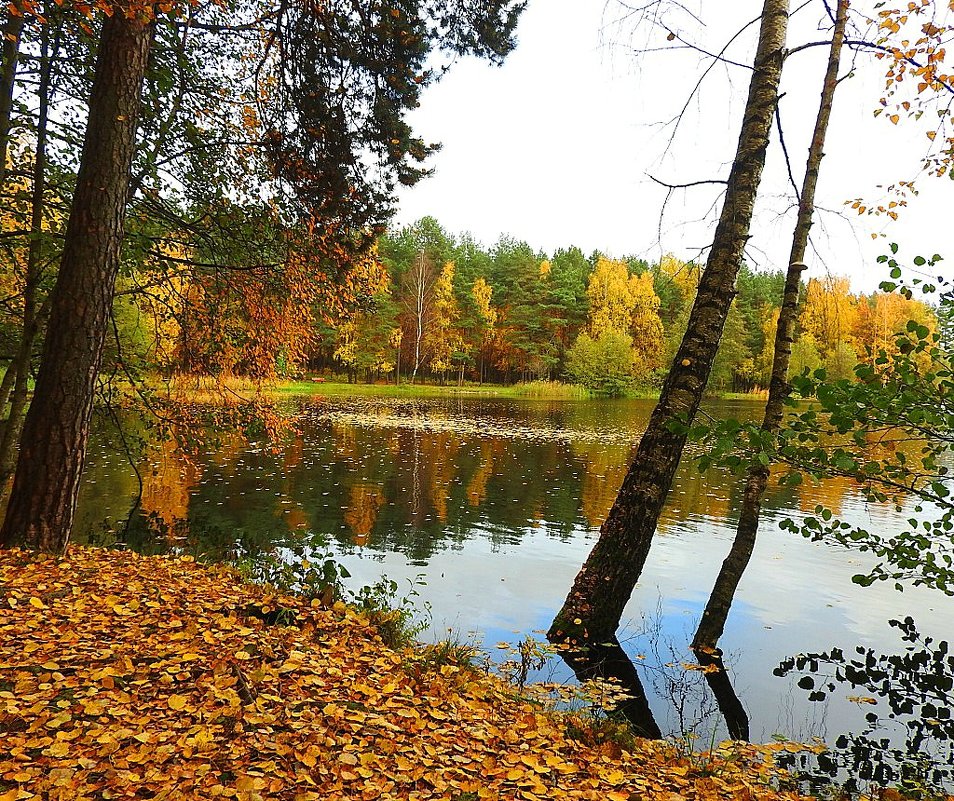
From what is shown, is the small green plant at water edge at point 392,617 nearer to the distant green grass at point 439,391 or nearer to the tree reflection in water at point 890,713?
the tree reflection in water at point 890,713

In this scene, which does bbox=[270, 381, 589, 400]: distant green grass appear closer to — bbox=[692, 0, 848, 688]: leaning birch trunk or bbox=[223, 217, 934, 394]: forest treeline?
bbox=[223, 217, 934, 394]: forest treeline

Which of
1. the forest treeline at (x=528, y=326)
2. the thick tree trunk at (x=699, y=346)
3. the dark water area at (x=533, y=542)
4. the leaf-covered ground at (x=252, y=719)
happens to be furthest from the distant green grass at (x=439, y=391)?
the leaf-covered ground at (x=252, y=719)

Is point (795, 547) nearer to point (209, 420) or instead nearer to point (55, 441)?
point (209, 420)

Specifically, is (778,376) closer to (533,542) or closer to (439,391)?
(533,542)

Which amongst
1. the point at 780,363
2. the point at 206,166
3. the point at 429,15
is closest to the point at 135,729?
the point at 780,363

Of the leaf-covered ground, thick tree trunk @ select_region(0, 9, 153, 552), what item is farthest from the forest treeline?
the leaf-covered ground

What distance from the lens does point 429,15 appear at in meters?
6.55

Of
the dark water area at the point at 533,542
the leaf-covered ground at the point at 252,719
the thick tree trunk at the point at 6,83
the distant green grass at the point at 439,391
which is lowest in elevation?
the dark water area at the point at 533,542

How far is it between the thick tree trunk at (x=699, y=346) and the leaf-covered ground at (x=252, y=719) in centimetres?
161

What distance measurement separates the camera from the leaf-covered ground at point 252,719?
2502 millimetres

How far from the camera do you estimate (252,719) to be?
2.93 meters

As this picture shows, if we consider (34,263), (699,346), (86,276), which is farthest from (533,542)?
(34,263)

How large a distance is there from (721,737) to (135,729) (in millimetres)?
3996

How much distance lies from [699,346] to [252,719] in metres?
4.25
